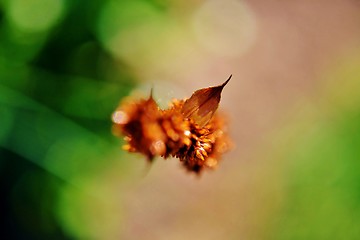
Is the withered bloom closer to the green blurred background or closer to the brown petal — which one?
the brown petal

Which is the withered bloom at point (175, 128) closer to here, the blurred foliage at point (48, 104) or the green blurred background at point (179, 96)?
the green blurred background at point (179, 96)

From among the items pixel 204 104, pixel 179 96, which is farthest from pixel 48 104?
pixel 204 104

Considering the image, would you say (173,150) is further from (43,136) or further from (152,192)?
(152,192)

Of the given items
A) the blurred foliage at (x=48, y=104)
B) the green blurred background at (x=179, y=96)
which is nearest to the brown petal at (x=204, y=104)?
the green blurred background at (x=179, y=96)

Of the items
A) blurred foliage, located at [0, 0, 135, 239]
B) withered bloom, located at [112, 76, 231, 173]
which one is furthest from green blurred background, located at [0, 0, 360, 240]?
withered bloom, located at [112, 76, 231, 173]

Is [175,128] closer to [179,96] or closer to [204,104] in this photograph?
[204,104]
